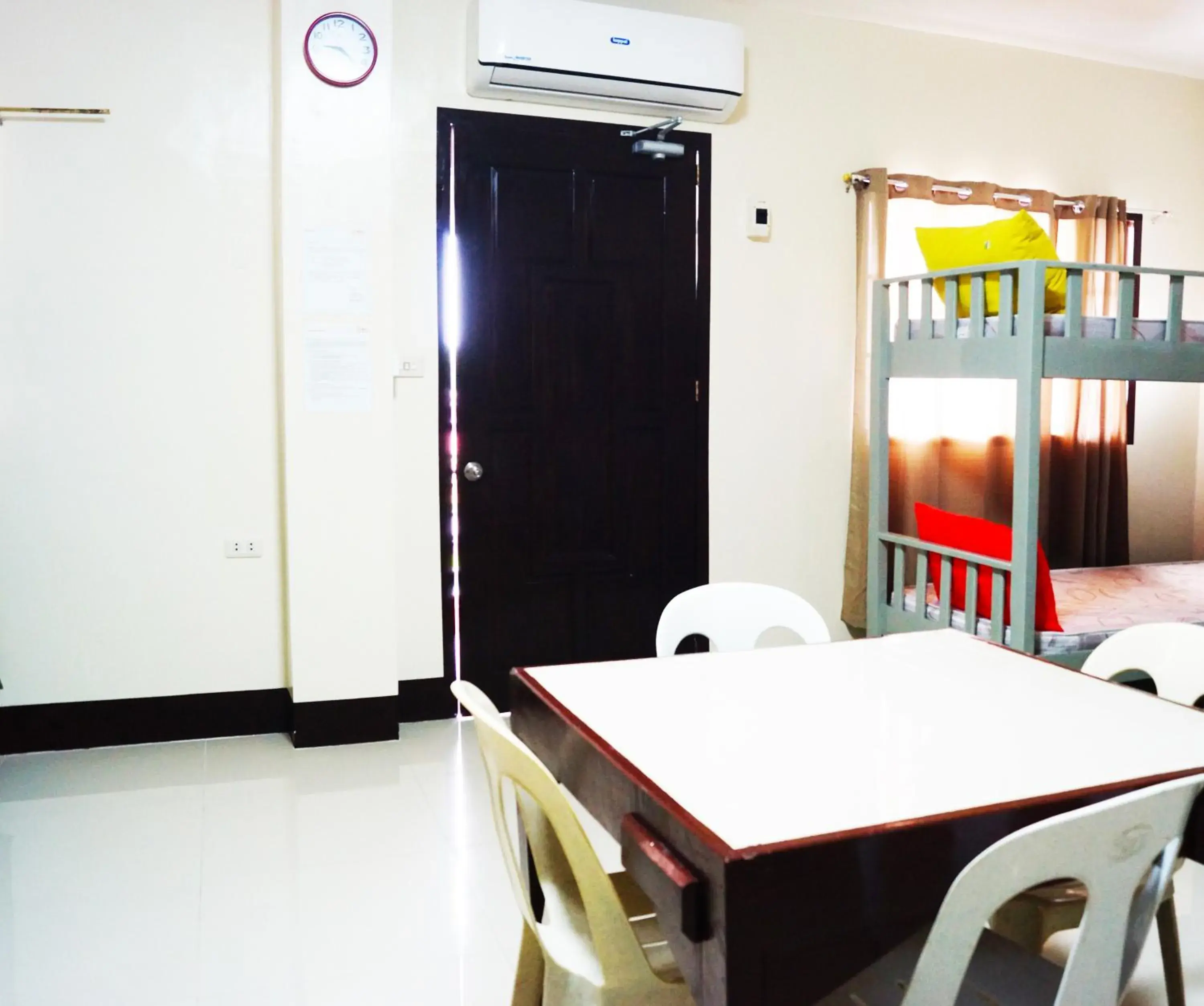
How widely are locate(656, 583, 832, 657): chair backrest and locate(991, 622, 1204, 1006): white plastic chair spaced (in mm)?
605

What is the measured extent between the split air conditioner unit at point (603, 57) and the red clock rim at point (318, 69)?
36 centimetres

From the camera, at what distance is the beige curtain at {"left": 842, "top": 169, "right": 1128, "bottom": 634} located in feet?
14.6

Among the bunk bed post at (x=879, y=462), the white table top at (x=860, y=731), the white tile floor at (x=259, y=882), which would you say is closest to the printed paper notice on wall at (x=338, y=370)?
the white tile floor at (x=259, y=882)

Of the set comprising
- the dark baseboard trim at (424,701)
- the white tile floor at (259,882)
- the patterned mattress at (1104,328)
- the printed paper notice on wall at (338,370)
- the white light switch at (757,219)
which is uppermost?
the white light switch at (757,219)

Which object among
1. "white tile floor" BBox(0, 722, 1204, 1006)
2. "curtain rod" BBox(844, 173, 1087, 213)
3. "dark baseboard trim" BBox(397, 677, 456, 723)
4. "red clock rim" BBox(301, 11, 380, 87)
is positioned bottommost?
"white tile floor" BBox(0, 722, 1204, 1006)

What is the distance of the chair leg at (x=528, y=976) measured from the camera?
1.73m

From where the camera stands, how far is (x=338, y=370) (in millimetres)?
3656

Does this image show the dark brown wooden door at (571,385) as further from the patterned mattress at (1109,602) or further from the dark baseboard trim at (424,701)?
the patterned mattress at (1109,602)

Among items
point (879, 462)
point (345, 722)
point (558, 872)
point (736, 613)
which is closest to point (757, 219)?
point (879, 462)

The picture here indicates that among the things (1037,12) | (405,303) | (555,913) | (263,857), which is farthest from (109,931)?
(1037,12)

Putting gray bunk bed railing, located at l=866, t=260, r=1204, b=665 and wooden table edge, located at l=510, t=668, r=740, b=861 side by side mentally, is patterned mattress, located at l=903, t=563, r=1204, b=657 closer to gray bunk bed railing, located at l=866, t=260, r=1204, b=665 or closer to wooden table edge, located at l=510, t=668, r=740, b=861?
gray bunk bed railing, located at l=866, t=260, r=1204, b=665

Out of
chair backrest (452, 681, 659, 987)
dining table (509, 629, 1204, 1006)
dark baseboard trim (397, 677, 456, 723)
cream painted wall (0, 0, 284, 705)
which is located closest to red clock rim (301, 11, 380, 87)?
cream painted wall (0, 0, 284, 705)

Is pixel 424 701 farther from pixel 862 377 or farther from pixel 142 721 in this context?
pixel 862 377

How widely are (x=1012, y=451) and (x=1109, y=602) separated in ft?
3.69
